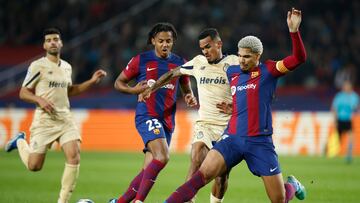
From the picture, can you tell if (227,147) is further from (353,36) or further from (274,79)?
(353,36)

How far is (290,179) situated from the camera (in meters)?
9.85

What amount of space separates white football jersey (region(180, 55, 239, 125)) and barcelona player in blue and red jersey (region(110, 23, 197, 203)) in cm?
32

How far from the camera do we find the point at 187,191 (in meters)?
8.26

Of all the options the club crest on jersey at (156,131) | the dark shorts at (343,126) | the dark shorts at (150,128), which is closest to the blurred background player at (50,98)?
the dark shorts at (150,128)

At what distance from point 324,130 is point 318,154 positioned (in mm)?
941

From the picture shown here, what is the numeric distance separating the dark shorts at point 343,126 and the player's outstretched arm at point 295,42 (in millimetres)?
12764

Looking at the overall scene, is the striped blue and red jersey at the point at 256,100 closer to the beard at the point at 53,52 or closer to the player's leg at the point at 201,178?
the player's leg at the point at 201,178

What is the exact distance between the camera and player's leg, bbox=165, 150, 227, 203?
8.23 metres

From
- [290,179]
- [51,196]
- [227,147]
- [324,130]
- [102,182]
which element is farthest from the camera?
[324,130]

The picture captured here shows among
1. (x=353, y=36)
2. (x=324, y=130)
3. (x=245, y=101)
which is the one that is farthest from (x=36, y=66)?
(x=353, y=36)

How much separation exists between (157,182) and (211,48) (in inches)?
218

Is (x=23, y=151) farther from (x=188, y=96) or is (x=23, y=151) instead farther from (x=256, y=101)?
(x=256, y=101)

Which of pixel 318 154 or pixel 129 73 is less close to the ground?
pixel 129 73

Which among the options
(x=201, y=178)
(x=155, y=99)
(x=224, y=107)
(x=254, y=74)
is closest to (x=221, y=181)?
(x=224, y=107)
